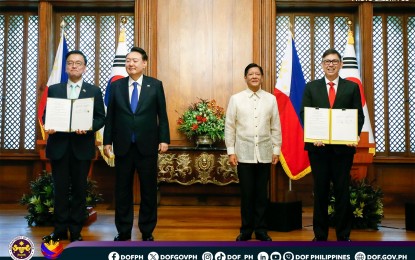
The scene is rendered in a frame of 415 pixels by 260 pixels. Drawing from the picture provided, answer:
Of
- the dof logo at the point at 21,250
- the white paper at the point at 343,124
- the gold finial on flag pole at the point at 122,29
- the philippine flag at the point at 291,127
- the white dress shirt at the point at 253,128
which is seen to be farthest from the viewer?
the gold finial on flag pole at the point at 122,29

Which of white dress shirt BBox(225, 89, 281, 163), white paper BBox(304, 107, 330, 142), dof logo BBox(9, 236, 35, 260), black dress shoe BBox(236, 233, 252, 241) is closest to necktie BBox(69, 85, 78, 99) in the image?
white dress shirt BBox(225, 89, 281, 163)

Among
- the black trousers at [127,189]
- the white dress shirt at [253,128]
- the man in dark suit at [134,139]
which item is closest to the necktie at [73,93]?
the man in dark suit at [134,139]

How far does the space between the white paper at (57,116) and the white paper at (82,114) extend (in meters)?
0.04

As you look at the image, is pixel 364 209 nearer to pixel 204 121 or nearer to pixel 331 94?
pixel 331 94

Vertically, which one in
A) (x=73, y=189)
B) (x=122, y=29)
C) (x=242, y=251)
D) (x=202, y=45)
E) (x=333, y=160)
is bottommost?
(x=242, y=251)

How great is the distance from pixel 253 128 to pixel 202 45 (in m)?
2.68

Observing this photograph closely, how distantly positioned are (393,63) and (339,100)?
10.0ft

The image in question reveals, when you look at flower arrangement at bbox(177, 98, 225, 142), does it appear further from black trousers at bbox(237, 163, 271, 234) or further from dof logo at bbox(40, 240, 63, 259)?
dof logo at bbox(40, 240, 63, 259)

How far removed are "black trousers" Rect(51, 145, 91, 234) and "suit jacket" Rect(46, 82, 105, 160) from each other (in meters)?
0.04

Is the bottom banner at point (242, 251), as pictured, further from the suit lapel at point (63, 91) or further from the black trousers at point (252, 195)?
the suit lapel at point (63, 91)

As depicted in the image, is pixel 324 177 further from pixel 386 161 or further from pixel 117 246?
pixel 386 161

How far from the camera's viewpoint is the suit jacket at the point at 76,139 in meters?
3.42

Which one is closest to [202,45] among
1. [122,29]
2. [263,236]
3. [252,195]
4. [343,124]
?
[122,29]

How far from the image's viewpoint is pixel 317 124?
3.35 m
